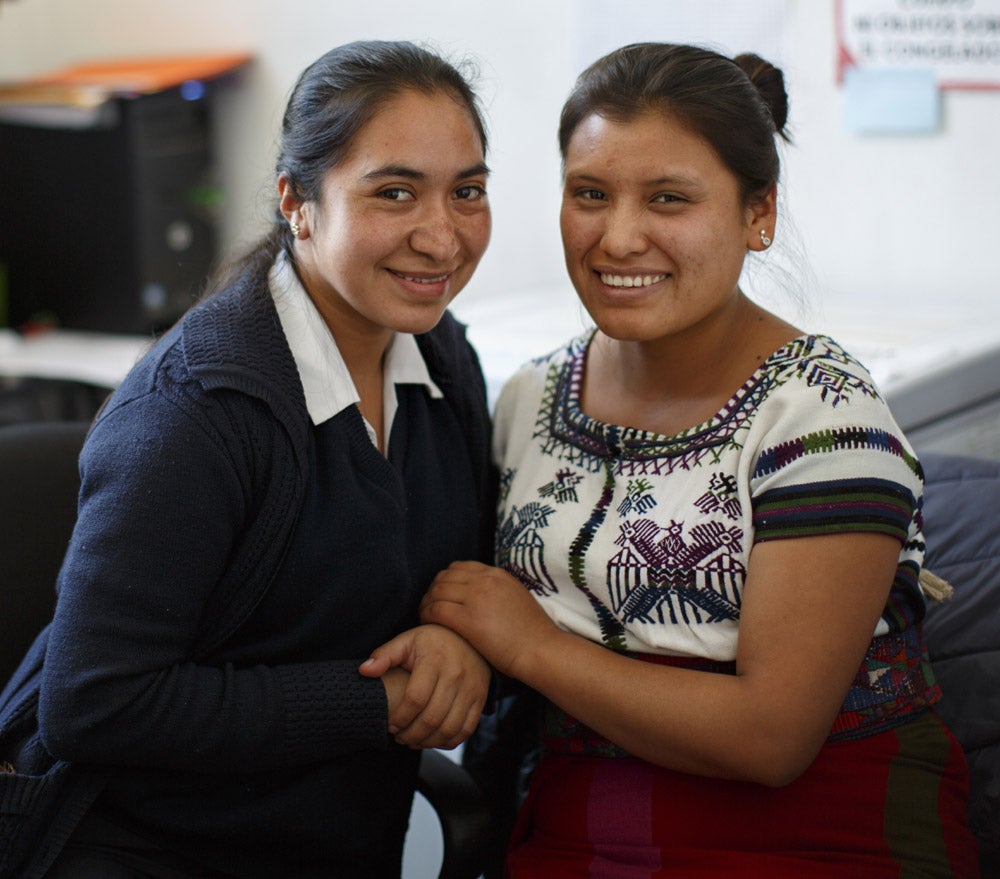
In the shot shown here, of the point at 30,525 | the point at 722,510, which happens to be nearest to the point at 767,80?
the point at 722,510

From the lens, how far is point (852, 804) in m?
1.15

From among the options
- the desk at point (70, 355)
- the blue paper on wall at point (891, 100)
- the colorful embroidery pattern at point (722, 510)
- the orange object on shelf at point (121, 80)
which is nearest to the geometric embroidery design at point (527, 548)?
the colorful embroidery pattern at point (722, 510)

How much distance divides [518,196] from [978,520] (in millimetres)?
1417

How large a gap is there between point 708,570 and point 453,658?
27 centimetres

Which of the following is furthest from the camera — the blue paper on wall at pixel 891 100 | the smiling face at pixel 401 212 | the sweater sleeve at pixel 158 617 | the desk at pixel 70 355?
the desk at pixel 70 355

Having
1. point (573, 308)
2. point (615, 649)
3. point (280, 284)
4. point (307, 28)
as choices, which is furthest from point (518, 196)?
point (615, 649)

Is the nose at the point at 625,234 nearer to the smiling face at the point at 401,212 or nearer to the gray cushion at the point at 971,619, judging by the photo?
the smiling face at the point at 401,212

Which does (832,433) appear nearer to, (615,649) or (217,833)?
(615,649)

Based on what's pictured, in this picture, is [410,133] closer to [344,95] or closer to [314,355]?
[344,95]

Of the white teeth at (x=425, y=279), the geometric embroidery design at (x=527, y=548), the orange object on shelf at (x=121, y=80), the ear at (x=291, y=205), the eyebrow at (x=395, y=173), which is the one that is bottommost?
the geometric embroidery design at (x=527, y=548)

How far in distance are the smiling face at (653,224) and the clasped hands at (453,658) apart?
0.30 meters

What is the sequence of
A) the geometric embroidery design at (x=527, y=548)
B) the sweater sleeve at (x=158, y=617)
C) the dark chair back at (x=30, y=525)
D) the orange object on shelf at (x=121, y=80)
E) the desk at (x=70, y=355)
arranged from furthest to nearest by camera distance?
the orange object on shelf at (x=121, y=80)
the desk at (x=70, y=355)
the dark chair back at (x=30, y=525)
the geometric embroidery design at (x=527, y=548)
the sweater sleeve at (x=158, y=617)

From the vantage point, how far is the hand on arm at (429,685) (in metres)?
1.20

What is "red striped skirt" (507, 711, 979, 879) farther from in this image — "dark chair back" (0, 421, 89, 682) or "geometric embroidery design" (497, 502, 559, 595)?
"dark chair back" (0, 421, 89, 682)
